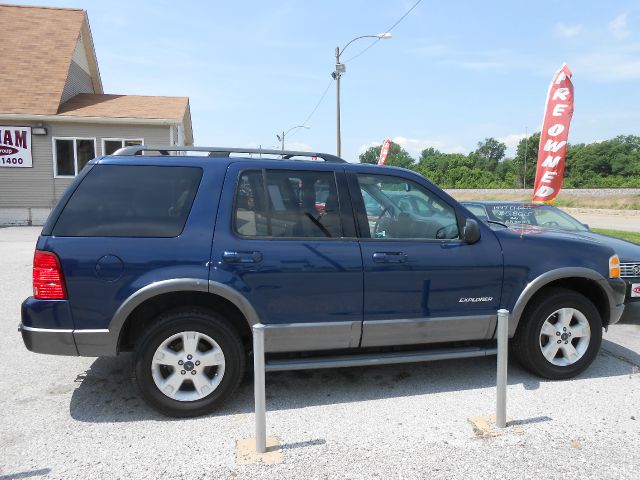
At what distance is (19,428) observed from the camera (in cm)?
324

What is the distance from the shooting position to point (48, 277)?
3.15 m

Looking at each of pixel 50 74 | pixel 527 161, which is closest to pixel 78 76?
pixel 50 74

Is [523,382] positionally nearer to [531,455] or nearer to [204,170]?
[531,455]

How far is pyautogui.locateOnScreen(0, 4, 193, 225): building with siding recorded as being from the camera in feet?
54.4

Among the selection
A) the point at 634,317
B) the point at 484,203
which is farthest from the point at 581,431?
the point at 484,203

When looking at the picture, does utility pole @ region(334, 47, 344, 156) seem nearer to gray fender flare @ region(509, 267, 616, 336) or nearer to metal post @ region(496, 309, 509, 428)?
gray fender flare @ region(509, 267, 616, 336)

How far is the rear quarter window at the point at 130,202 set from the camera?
3246 millimetres

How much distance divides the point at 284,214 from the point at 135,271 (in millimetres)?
1115

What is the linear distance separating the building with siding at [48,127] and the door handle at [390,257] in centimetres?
1538

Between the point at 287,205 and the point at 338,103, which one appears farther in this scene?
the point at 338,103

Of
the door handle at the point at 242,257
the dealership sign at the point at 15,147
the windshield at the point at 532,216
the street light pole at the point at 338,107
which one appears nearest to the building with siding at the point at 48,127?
the dealership sign at the point at 15,147

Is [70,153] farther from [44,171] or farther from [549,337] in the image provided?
[549,337]

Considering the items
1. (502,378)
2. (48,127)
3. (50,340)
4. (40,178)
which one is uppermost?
(48,127)

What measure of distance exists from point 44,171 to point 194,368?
54.7 feet
